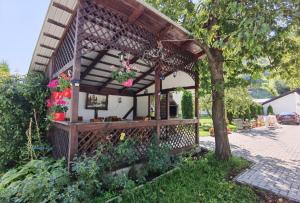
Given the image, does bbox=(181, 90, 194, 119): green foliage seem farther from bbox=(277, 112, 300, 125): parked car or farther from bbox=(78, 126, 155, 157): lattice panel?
bbox=(277, 112, 300, 125): parked car

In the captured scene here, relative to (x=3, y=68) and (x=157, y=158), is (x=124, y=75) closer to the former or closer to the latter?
(x=157, y=158)

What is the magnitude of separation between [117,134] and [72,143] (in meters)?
1.26

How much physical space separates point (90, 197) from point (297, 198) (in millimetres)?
4512

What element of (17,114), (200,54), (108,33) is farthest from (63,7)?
(200,54)

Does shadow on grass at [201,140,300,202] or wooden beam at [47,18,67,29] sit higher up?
wooden beam at [47,18,67,29]

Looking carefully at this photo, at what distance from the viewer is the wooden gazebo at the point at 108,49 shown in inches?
175

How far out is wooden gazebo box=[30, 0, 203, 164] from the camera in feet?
14.6

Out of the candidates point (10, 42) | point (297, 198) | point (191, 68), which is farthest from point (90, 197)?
point (10, 42)

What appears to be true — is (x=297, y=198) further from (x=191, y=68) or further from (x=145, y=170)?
(x=191, y=68)

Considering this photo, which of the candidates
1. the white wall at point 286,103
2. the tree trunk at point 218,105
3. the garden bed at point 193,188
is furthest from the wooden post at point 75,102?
the white wall at point 286,103

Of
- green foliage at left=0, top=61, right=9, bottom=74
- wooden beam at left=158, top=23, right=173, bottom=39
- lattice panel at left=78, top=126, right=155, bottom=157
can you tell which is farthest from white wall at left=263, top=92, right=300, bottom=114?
green foliage at left=0, top=61, right=9, bottom=74

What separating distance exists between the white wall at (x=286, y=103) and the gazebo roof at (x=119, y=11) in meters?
32.9

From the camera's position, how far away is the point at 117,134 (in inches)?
203

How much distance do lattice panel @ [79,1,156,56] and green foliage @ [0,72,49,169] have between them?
113 inches
